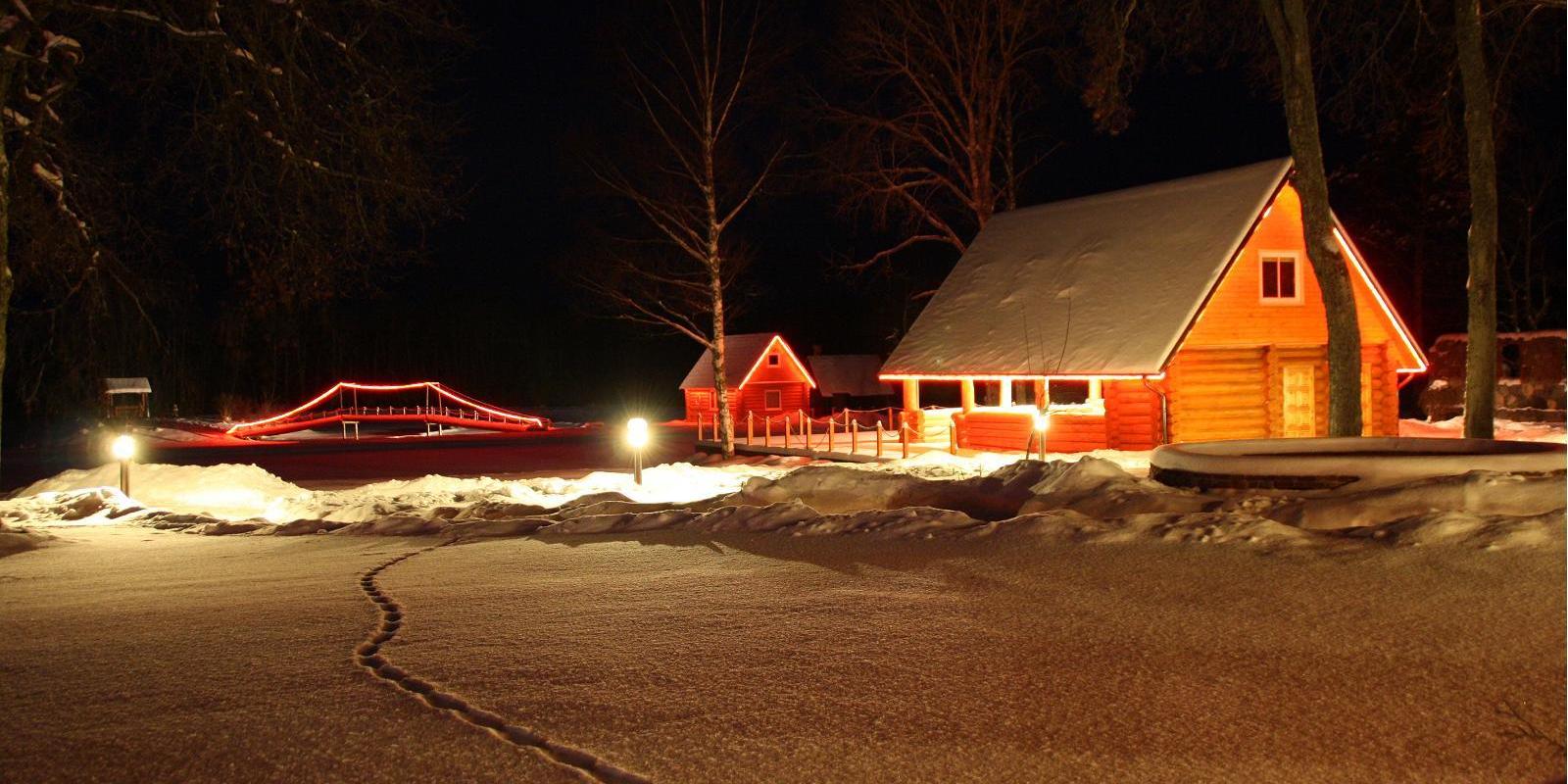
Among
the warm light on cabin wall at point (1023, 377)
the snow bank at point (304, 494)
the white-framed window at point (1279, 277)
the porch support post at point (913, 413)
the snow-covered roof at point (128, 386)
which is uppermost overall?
the white-framed window at point (1279, 277)

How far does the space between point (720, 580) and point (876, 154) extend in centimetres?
2543

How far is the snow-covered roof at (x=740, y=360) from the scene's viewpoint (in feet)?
197

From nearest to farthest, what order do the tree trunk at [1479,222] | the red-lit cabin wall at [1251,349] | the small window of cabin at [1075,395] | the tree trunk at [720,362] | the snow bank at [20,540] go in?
the snow bank at [20,540], the tree trunk at [1479,222], the red-lit cabin wall at [1251,349], the tree trunk at [720,362], the small window of cabin at [1075,395]

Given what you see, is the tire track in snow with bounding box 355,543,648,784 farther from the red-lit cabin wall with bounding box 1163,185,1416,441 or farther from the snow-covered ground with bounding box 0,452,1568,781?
the red-lit cabin wall with bounding box 1163,185,1416,441

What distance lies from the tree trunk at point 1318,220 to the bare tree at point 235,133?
1060 cm

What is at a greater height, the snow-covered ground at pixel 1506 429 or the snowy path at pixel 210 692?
the snowy path at pixel 210 692

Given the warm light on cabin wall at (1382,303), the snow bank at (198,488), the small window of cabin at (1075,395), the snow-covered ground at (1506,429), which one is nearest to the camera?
the snow bank at (198,488)

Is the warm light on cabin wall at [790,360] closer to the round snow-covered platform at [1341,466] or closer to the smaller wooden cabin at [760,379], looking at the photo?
the smaller wooden cabin at [760,379]

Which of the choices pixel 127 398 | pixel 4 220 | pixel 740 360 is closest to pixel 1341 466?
pixel 4 220

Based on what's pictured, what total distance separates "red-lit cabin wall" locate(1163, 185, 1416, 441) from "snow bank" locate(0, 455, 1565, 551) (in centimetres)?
1090

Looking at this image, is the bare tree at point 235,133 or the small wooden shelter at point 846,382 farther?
the small wooden shelter at point 846,382

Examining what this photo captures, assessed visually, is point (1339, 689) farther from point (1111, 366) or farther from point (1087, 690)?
point (1111, 366)

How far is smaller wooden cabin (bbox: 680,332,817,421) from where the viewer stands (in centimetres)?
5997

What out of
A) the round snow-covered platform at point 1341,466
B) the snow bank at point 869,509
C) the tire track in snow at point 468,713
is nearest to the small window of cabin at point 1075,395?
the snow bank at point 869,509
